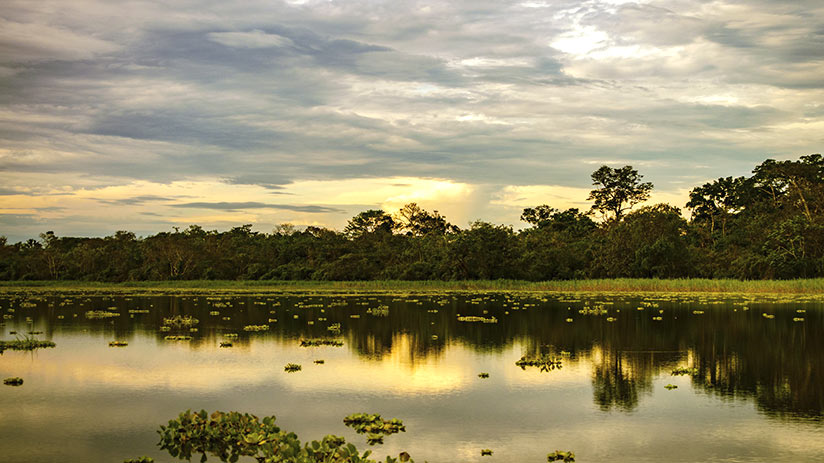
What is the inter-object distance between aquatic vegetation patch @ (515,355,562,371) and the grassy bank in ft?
159

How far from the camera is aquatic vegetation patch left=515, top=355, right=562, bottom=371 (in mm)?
21856

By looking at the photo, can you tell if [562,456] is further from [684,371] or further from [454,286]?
[454,286]

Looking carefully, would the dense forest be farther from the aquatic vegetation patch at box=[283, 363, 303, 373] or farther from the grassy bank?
the aquatic vegetation patch at box=[283, 363, 303, 373]

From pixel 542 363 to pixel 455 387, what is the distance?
15.6 ft

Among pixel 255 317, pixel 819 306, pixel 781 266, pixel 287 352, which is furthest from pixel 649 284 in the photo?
pixel 287 352

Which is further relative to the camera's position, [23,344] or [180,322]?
[180,322]

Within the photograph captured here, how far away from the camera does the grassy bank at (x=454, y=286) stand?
65.2 m

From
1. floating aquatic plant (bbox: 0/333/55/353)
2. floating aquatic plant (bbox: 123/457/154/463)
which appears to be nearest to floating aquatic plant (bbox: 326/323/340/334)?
floating aquatic plant (bbox: 0/333/55/353)

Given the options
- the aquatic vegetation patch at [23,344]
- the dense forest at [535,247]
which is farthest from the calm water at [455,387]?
the dense forest at [535,247]

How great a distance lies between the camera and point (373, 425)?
551 inches

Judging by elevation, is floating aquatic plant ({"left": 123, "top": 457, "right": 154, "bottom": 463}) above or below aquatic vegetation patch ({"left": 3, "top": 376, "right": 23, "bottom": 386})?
below

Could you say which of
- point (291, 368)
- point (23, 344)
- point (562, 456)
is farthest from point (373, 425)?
point (23, 344)

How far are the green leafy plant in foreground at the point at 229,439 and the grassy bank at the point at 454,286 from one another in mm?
57119

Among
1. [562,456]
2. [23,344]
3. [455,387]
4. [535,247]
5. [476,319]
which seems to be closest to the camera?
[562,456]
